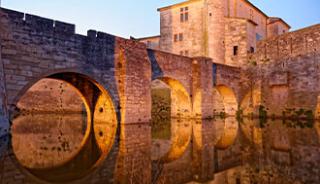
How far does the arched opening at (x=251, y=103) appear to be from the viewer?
20.7 metres

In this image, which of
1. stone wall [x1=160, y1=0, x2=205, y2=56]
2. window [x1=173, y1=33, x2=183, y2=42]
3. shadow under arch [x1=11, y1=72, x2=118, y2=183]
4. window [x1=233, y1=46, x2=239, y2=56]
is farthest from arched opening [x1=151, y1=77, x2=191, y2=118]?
window [x1=173, y1=33, x2=183, y2=42]

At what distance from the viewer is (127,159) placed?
631 centimetres

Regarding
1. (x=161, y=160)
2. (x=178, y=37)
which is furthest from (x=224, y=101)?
(x=161, y=160)

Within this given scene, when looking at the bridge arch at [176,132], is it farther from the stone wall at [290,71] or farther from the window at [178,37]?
the window at [178,37]

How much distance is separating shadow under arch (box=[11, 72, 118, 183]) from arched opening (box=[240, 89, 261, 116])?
1257 centimetres

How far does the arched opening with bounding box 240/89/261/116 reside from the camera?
20.7m

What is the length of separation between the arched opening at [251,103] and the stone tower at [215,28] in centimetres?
600

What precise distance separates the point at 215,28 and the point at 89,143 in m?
21.0

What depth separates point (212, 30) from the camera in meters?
26.3

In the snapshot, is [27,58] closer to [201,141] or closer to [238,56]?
[201,141]

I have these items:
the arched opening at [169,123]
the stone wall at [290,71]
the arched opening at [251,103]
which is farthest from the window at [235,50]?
the arched opening at [169,123]

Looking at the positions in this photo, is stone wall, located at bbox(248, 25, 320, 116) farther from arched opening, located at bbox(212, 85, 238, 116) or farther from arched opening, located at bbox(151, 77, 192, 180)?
arched opening, located at bbox(151, 77, 192, 180)

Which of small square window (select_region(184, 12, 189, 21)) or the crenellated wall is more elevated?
small square window (select_region(184, 12, 189, 21))

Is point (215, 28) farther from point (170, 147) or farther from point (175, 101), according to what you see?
point (170, 147)
